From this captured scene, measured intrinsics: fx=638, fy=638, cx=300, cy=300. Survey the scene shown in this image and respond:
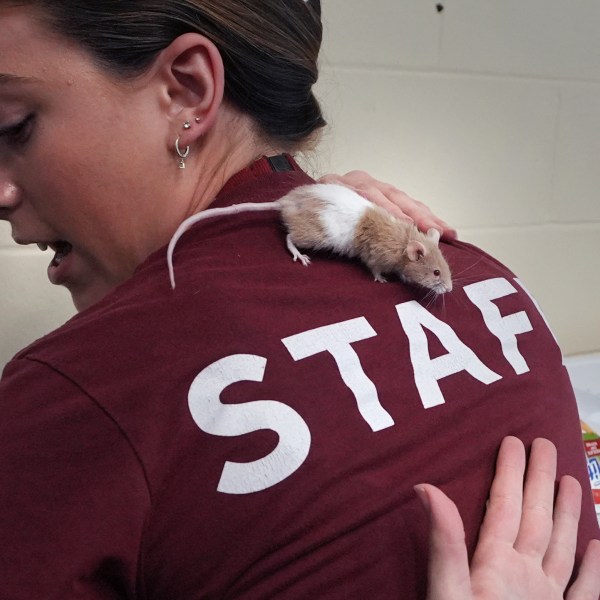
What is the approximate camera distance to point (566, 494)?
61 centimetres

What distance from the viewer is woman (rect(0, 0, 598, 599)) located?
0.47 m

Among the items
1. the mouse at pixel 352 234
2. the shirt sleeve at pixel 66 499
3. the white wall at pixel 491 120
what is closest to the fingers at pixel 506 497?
the mouse at pixel 352 234

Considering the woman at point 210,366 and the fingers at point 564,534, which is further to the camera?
the fingers at point 564,534

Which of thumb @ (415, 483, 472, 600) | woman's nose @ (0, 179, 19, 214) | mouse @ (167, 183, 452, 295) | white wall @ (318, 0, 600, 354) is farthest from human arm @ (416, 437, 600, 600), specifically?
white wall @ (318, 0, 600, 354)

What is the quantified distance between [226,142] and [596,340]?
4.84ft

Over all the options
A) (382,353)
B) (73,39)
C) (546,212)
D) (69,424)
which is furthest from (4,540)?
(546,212)

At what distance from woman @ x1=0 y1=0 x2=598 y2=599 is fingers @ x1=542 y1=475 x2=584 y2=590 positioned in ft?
0.11

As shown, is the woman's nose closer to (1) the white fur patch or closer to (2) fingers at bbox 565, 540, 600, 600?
(1) the white fur patch

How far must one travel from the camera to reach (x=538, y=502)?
1.92ft

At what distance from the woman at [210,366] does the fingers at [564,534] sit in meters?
0.03

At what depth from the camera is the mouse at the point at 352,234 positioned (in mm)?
617

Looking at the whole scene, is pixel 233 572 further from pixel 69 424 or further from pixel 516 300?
pixel 516 300

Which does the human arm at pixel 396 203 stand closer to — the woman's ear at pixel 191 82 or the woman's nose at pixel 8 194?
the woman's ear at pixel 191 82

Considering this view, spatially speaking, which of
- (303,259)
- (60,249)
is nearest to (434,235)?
(303,259)
